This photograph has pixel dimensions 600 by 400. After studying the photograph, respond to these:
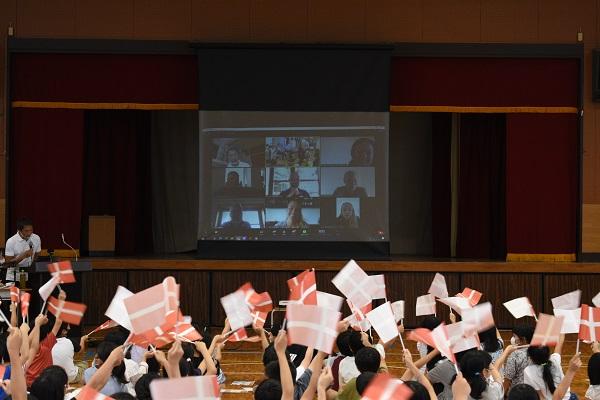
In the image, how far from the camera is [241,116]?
12.5 metres

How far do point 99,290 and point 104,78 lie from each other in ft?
8.71

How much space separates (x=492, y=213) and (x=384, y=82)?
2.92 m

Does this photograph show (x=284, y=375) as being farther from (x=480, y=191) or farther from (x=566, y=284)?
(x=480, y=191)

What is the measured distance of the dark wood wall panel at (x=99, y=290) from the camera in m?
12.2

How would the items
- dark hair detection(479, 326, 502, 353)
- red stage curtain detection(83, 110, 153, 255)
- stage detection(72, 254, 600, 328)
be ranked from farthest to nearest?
red stage curtain detection(83, 110, 153, 255), stage detection(72, 254, 600, 328), dark hair detection(479, 326, 502, 353)

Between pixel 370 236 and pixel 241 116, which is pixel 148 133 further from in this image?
pixel 370 236

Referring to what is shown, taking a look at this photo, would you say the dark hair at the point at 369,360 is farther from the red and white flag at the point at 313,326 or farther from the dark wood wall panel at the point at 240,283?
the dark wood wall panel at the point at 240,283

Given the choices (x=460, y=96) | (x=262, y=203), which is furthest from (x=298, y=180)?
(x=460, y=96)

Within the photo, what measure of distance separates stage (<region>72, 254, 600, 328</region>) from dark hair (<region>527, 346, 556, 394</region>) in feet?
21.4

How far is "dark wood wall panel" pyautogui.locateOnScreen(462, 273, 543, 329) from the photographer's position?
1216cm

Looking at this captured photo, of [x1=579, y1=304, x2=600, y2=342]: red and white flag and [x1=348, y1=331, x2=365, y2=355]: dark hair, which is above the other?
[x1=579, y1=304, x2=600, y2=342]: red and white flag

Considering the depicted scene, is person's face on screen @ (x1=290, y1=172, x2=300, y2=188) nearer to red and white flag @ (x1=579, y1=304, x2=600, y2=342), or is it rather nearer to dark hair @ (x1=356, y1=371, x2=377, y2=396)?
red and white flag @ (x1=579, y1=304, x2=600, y2=342)

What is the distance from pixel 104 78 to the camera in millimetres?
12609

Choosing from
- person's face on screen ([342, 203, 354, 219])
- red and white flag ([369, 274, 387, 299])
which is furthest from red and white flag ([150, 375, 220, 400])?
person's face on screen ([342, 203, 354, 219])
